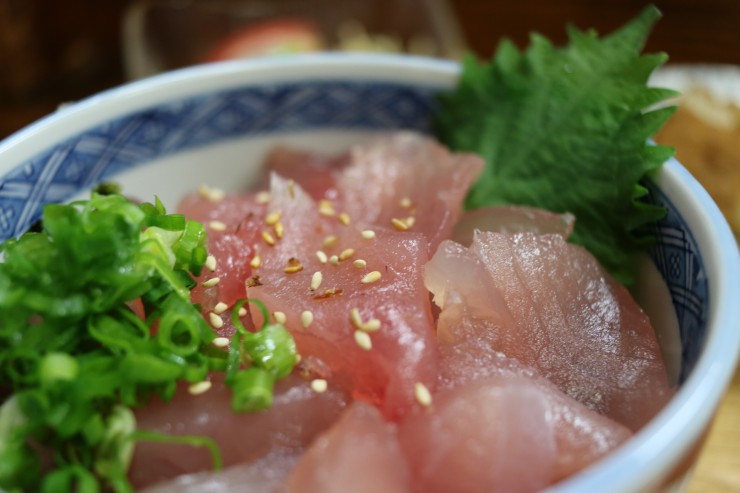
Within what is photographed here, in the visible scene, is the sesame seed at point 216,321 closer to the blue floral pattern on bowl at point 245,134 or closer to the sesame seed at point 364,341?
the sesame seed at point 364,341

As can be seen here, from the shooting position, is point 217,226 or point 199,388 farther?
point 217,226

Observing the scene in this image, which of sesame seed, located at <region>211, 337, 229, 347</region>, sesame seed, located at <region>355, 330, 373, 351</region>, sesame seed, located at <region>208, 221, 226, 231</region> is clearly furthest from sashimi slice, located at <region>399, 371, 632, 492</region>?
sesame seed, located at <region>208, 221, 226, 231</region>

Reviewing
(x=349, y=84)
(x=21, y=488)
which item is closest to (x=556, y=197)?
(x=349, y=84)

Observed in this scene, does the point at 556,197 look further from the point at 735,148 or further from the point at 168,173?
the point at 735,148

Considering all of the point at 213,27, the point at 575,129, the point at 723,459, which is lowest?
the point at 723,459

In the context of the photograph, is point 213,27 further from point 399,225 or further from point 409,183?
point 399,225

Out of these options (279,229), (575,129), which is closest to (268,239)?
(279,229)
